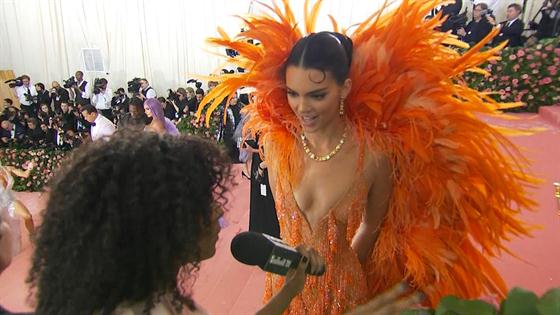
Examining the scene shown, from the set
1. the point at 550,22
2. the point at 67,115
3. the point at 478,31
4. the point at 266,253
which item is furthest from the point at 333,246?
the point at 67,115

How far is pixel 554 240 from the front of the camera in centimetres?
251

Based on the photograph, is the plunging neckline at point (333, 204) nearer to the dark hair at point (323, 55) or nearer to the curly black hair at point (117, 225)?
the dark hair at point (323, 55)

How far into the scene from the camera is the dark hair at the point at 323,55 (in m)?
1.32

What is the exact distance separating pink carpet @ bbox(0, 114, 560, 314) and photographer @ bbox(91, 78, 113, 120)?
18.5 feet

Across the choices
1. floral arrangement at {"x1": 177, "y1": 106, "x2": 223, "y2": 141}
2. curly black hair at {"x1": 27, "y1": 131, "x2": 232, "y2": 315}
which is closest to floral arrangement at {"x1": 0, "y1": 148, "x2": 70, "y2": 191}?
floral arrangement at {"x1": 177, "y1": 106, "x2": 223, "y2": 141}

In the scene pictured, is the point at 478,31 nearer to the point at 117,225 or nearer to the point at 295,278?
the point at 295,278

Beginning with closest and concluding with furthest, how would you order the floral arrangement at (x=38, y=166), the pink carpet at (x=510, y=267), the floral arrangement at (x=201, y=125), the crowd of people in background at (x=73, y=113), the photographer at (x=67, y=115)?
the pink carpet at (x=510, y=267)
the crowd of people in background at (x=73, y=113)
the floral arrangement at (x=38, y=166)
the floral arrangement at (x=201, y=125)
the photographer at (x=67, y=115)

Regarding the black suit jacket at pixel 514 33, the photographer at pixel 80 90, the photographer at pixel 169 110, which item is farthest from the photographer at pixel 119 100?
the black suit jacket at pixel 514 33

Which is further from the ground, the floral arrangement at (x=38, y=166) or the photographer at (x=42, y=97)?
the photographer at (x=42, y=97)

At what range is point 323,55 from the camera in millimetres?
A: 1320

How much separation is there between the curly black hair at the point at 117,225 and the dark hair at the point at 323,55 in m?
0.63

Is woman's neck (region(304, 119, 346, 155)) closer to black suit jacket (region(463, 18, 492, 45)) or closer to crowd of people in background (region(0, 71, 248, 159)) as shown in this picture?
crowd of people in background (region(0, 71, 248, 159))

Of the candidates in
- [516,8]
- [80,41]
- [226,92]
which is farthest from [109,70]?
[226,92]

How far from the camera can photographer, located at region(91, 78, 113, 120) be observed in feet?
30.7
